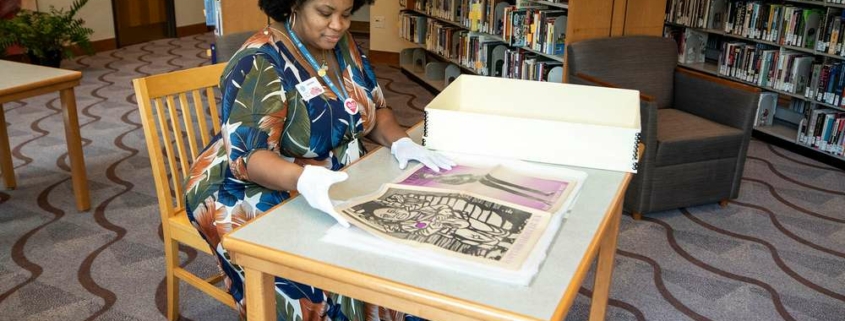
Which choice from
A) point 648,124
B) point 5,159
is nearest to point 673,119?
point 648,124

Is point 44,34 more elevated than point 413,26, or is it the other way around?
point 413,26

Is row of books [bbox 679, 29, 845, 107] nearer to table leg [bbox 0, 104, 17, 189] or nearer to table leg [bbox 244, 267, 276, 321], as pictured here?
table leg [bbox 244, 267, 276, 321]

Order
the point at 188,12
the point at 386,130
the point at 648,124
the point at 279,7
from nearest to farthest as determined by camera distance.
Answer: the point at 279,7
the point at 386,130
the point at 648,124
the point at 188,12

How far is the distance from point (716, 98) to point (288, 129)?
2.42 metres

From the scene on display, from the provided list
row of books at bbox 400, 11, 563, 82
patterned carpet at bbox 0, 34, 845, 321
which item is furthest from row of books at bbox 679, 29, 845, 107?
row of books at bbox 400, 11, 563, 82

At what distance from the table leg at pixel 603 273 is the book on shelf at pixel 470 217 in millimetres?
428

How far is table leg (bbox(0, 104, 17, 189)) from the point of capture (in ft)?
10.6

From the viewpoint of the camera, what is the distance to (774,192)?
3.49 metres

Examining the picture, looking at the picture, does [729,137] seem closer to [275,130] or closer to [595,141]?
[595,141]

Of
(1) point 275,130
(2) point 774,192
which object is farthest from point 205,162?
(2) point 774,192

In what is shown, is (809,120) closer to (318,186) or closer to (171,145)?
(171,145)

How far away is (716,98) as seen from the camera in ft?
10.8

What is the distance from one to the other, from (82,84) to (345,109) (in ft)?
15.0

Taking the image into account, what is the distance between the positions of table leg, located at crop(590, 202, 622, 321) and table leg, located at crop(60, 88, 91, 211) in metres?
→ 2.25
